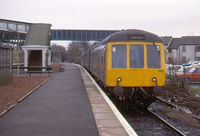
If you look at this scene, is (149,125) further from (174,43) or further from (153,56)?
(174,43)

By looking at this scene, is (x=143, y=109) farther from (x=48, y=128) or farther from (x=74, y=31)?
(x=74, y=31)

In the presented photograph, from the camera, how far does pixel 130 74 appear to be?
395 inches

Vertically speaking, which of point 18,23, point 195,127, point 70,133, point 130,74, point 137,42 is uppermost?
point 18,23

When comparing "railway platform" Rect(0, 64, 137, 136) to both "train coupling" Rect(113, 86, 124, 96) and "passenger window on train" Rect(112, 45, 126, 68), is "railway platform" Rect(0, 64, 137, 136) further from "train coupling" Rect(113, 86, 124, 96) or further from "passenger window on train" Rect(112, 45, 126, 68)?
"passenger window on train" Rect(112, 45, 126, 68)

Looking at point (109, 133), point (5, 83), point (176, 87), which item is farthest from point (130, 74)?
point (5, 83)

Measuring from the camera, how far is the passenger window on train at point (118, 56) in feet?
33.3

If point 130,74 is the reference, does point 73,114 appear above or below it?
below

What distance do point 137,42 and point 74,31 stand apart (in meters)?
55.9

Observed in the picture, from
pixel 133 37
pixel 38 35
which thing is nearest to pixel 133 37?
pixel 133 37

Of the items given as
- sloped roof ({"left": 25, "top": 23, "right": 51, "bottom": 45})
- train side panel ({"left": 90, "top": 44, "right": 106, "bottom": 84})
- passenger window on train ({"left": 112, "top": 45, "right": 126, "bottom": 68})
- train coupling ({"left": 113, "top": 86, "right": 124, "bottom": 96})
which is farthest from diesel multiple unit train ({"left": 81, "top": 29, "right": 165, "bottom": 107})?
sloped roof ({"left": 25, "top": 23, "right": 51, "bottom": 45})

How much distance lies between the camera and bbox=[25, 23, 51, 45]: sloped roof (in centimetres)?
2991

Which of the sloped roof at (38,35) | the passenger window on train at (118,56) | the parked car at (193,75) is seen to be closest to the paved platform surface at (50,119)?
the passenger window on train at (118,56)

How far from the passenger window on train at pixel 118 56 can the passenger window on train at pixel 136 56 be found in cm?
33

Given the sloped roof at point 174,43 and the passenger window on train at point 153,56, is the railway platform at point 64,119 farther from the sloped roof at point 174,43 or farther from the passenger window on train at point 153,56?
the sloped roof at point 174,43
